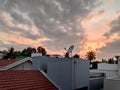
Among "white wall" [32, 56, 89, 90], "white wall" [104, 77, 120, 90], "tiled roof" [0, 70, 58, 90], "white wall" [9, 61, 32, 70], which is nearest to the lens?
"tiled roof" [0, 70, 58, 90]

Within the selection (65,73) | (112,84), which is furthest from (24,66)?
(112,84)

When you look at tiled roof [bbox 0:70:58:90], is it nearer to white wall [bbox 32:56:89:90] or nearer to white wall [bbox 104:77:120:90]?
white wall [bbox 32:56:89:90]

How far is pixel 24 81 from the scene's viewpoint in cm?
1469

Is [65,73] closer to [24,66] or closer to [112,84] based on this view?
[112,84]

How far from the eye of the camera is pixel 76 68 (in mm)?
17797

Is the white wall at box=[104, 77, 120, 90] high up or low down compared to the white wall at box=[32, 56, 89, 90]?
down

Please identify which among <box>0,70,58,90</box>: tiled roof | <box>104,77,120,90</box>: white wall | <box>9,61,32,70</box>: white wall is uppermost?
<box>9,61,32,70</box>: white wall

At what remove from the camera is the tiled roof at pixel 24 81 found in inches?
532

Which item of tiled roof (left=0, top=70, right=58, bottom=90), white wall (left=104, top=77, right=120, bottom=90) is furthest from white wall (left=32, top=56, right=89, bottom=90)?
white wall (left=104, top=77, right=120, bottom=90)

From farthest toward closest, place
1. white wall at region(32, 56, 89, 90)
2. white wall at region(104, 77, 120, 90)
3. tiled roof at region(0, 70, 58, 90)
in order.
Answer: white wall at region(104, 77, 120, 90)
white wall at region(32, 56, 89, 90)
tiled roof at region(0, 70, 58, 90)

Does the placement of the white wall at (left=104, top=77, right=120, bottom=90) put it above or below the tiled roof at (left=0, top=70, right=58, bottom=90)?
below

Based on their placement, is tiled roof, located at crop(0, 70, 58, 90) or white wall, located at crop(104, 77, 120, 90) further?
white wall, located at crop(104, 77, 120, 90)

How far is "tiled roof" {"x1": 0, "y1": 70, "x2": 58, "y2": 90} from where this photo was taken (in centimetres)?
1351

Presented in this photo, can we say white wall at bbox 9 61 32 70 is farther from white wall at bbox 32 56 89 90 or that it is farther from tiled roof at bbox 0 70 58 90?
tiled roof at bbox 0 70 58 90
